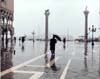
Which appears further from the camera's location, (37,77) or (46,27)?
(46,27)

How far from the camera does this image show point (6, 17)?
3701 inches

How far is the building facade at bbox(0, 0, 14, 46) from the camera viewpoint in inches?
3572

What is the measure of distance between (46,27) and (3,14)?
2843 inches

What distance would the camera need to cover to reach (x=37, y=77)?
44.3 ft

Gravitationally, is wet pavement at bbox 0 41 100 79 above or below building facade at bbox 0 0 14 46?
below

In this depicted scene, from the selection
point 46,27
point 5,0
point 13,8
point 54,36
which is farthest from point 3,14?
point 46,27

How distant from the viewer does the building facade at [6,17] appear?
9072cm

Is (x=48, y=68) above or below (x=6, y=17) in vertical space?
below

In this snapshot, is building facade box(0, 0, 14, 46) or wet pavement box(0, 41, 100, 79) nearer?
wet pavement box(0, 41, 100, 79)

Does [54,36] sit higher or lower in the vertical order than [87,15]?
lower

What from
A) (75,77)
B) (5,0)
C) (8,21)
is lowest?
(75,77)

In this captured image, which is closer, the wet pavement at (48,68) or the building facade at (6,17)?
the wet pavement at (48,68)

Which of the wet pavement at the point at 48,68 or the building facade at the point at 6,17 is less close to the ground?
the building facade at the point at 6,17

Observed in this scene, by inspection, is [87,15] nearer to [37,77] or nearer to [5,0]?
[5,0]
